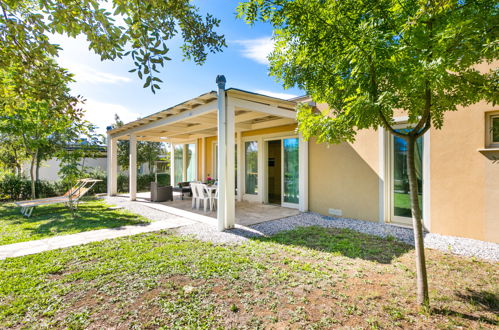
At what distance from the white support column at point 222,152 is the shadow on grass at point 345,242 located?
3.86 feet

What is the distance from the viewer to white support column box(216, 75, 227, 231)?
18.5ft

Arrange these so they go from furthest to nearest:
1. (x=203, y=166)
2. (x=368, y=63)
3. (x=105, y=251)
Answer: (x=203, y=166), (x=105, y=251), (x=368, y=63)

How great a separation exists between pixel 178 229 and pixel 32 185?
31.5ft

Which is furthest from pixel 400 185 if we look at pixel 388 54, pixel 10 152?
pixel 10 152

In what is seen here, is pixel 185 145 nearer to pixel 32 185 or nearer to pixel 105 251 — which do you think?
pixel 32 185

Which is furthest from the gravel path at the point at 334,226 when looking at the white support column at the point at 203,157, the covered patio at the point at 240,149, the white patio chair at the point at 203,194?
the white support column at the point at 203,157

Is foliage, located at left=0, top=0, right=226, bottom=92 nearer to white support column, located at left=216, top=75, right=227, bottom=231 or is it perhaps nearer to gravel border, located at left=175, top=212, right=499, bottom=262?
white support column, located at left=216, top=75, right=227, bottom=231

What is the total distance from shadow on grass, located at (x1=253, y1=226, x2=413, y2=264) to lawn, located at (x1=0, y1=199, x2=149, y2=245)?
4312 mm

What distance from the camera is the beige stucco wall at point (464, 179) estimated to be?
4.62 m

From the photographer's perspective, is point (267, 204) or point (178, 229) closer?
point (178, 229)

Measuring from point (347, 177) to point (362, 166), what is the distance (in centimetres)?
54

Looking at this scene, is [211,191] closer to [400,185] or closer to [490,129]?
[400,185]

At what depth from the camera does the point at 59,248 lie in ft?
15.0

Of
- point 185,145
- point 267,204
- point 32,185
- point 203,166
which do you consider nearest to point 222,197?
point 267,204
